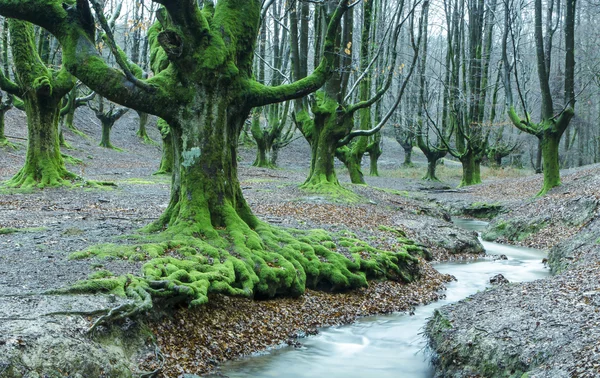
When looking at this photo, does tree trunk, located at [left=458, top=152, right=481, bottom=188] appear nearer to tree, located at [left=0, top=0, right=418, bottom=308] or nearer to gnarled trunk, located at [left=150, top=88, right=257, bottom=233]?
tree, located at [left=0, top=0, right=418, bottom=308]

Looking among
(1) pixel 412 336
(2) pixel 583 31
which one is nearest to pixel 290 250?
(1) pixel 412 336

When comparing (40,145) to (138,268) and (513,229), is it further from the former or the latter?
(513,229)

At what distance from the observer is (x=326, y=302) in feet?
29.3

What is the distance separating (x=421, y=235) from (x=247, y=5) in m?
7.94

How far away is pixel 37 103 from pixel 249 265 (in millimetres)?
11520

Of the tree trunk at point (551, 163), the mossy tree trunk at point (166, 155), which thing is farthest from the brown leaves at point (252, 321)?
the mossy tree trunk at point (166, 155)

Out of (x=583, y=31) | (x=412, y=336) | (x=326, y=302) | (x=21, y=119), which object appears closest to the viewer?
(x=412, y=336)

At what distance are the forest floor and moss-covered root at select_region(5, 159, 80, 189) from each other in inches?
21.2

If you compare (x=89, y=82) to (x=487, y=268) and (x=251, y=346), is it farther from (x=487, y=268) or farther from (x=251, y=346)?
(x=487, y=268)

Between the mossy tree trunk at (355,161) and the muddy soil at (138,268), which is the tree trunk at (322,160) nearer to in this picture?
the muddy soil at (138,268)

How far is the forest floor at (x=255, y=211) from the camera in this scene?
638cm

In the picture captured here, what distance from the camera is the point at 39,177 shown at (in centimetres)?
1673

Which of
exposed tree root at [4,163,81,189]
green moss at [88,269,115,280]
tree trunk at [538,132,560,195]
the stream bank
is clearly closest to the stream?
the stream bank

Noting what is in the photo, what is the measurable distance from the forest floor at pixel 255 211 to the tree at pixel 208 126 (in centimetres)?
46
